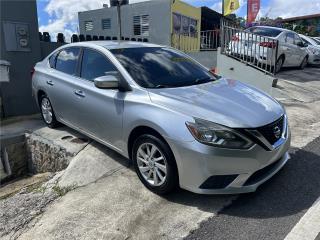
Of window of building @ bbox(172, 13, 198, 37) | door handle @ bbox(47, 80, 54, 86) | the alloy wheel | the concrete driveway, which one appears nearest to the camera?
the concrete driveway

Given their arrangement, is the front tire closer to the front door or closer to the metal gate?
the front door

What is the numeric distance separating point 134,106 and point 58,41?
5.91m

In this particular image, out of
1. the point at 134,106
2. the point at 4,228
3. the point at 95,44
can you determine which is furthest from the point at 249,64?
the point at 4,228

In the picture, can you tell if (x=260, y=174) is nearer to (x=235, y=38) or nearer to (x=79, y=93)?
(x=79, y=93)

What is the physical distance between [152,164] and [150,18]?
57.8 feet

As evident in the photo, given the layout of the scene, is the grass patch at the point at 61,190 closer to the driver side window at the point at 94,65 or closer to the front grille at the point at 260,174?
the driver side window at the point at 94,65

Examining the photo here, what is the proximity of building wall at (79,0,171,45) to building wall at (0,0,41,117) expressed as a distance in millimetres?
12001

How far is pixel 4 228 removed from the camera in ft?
11.3

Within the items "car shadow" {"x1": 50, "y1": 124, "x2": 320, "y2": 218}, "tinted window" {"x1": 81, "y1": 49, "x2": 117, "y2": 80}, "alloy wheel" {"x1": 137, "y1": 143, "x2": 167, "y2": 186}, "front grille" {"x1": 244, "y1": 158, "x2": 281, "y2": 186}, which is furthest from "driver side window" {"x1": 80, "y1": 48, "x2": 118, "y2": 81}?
"front grille" {"x1": 244, "y1": 158, "x2": 281, "y2": 186}

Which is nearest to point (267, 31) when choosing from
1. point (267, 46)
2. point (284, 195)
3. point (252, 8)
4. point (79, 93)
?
point (267, 46)

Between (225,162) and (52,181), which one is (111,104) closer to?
(52,181)

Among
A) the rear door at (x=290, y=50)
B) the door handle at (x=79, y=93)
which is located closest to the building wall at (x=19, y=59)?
the door handle at (x=79, y=93)

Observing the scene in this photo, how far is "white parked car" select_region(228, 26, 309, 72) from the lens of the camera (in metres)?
9.78

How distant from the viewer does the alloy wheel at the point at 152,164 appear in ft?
11.9
